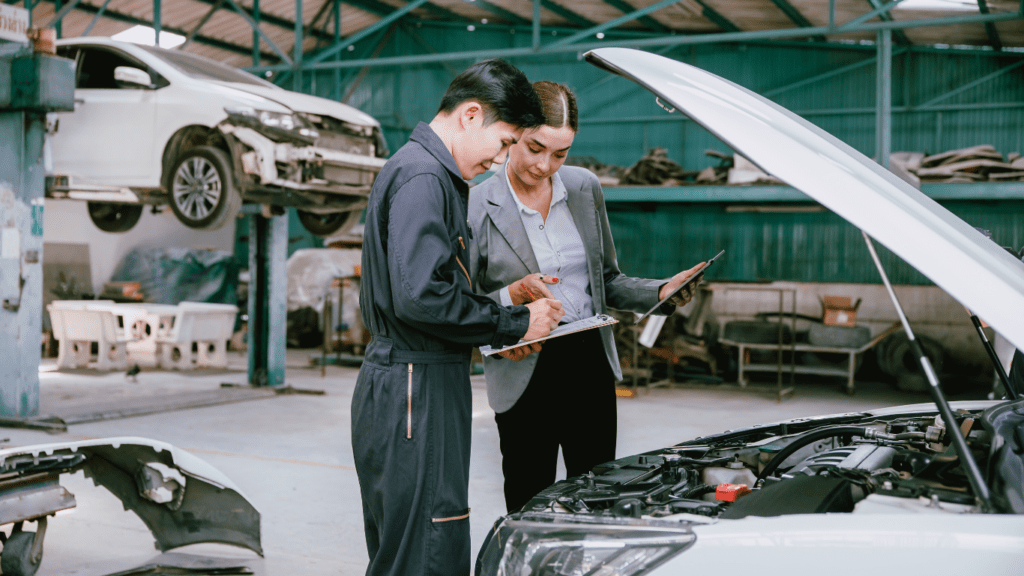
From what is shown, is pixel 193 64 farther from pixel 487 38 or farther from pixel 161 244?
pixel 487 38

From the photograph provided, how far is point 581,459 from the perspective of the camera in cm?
254

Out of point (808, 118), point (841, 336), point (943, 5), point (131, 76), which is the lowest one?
point (841, 336)

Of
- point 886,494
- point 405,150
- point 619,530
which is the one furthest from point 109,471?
point 886,494

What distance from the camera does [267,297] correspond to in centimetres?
905

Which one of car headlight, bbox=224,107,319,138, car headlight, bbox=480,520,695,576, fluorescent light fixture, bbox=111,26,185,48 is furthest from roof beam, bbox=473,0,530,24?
car headlight, bbox=480,520,695,576

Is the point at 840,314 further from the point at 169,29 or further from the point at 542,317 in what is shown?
the point at 169,29

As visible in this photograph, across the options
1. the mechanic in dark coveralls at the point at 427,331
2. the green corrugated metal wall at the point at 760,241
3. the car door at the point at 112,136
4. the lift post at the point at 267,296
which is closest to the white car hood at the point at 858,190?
the mechanic in dark coveralls at the point at 427,331

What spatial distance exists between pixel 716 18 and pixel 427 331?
11.9 metres

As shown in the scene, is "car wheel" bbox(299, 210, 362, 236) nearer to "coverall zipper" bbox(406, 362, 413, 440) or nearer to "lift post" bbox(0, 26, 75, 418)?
"lift post" bbox(0, 26, 75, 418)

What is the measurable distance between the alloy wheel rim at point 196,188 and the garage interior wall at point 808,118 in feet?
24.1

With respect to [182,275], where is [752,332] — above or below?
below

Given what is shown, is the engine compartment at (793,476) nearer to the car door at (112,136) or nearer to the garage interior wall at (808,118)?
the car door at (112,136)

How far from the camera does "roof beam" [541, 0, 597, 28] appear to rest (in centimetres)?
1354

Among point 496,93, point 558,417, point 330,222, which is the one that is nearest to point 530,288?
point 558,417
